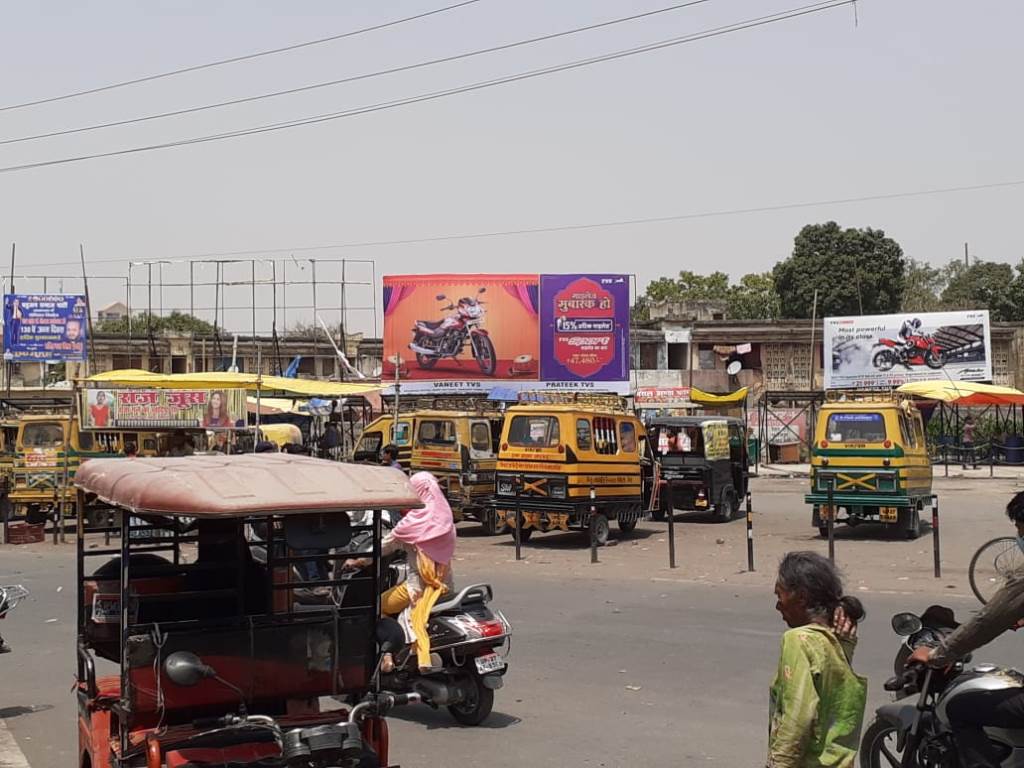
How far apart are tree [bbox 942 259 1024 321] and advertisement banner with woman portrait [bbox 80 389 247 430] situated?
2011 inches

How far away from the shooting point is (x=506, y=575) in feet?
54.5

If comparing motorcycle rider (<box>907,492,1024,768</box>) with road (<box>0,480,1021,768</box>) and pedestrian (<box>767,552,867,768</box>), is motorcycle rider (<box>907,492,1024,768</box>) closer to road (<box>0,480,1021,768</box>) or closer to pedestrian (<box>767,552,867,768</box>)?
pedestrian (<box>767,552,867,768</box>)

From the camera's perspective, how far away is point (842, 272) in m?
64.2

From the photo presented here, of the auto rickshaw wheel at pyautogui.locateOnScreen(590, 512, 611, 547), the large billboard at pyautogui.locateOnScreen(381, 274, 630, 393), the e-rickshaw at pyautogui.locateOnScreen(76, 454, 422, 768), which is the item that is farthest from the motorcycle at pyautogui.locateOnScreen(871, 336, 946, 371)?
the e-rickshaw at pyautogui.locateOnScreen(76, 454, 422, 768)

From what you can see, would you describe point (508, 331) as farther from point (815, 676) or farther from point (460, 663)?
point (815, 676)

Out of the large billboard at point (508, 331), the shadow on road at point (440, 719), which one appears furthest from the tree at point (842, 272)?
the shadow on road at point (440, 719)

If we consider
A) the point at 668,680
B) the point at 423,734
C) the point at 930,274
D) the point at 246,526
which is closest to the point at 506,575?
the point at 668,680

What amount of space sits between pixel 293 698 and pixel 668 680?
179 inches

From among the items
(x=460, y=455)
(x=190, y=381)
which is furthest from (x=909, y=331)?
(x=190, y=381)

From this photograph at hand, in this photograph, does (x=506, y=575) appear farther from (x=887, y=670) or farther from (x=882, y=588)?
(x=887, y=670)

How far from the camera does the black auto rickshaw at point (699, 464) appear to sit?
24.1 metres

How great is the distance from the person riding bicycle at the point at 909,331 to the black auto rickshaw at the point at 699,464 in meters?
21.1

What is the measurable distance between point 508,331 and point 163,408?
60.2ft

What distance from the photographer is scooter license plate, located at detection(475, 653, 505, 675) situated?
8.34 metres
